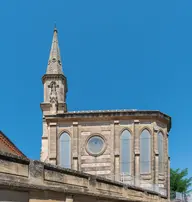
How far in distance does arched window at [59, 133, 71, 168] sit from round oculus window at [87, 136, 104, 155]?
6.94ft

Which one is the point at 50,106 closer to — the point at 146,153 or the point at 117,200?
the point at 146,153

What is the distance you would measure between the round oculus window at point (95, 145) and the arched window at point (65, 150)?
2115mm

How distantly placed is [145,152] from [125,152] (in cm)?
205

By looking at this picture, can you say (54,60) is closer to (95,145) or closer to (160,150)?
(95,145)

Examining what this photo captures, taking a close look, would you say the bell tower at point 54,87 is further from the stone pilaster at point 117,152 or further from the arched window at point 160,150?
the arched window at point 160,150

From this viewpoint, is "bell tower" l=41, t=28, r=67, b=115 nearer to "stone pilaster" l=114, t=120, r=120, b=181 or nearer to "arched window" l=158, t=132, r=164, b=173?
"stone pilaster" l=114, t=120, r=120, b=181

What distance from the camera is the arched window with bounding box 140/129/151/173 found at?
38.9 metres

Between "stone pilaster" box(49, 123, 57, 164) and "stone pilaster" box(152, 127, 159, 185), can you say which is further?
"stone pilaster" box(49, 123, 57, 164)

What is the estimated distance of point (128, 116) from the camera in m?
40.0

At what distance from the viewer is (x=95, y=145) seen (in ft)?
131

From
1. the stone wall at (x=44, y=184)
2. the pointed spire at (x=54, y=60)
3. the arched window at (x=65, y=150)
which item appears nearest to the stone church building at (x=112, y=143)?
the arched window at (x=65, y=150)

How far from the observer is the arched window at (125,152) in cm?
3906

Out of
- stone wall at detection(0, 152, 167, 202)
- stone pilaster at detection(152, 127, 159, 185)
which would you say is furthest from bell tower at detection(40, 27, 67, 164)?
stone wall at detection(0, 152, 167, 202)

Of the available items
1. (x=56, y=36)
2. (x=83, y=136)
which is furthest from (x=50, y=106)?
(x=56, y=36)
